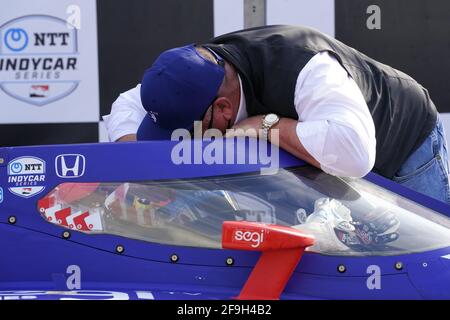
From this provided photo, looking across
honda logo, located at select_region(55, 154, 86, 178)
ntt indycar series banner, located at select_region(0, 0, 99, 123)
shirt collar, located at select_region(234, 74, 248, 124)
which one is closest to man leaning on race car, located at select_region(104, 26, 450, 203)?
shirt collar, located at select_region(234, 74, 248, 124)

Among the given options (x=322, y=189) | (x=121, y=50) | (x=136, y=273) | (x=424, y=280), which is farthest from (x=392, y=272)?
(x=121, y=50)

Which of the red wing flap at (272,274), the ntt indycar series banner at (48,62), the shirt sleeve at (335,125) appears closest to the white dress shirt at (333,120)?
the shirt sleeve at (335,125)

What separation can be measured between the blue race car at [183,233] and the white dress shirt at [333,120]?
0.21 ft

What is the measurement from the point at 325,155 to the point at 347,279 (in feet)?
0.82

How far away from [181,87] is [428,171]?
673mm

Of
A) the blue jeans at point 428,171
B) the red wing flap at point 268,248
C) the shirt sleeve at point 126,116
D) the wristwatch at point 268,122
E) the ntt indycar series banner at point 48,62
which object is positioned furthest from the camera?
the ntt indycar series banner at point 48,62

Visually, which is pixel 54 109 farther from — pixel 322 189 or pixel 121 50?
pixel 322 189

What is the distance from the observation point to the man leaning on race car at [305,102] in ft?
4.33

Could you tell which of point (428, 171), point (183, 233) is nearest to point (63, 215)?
point (183, 233)

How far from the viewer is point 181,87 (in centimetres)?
136

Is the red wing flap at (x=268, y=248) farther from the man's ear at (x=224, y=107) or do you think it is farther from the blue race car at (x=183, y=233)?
the man's ear at (x=224, y=107)

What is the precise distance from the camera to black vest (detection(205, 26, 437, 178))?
1.43 m

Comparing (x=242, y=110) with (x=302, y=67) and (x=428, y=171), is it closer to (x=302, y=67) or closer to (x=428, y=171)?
(x=302, y=67)

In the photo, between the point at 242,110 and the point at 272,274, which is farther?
the point at 242,110
